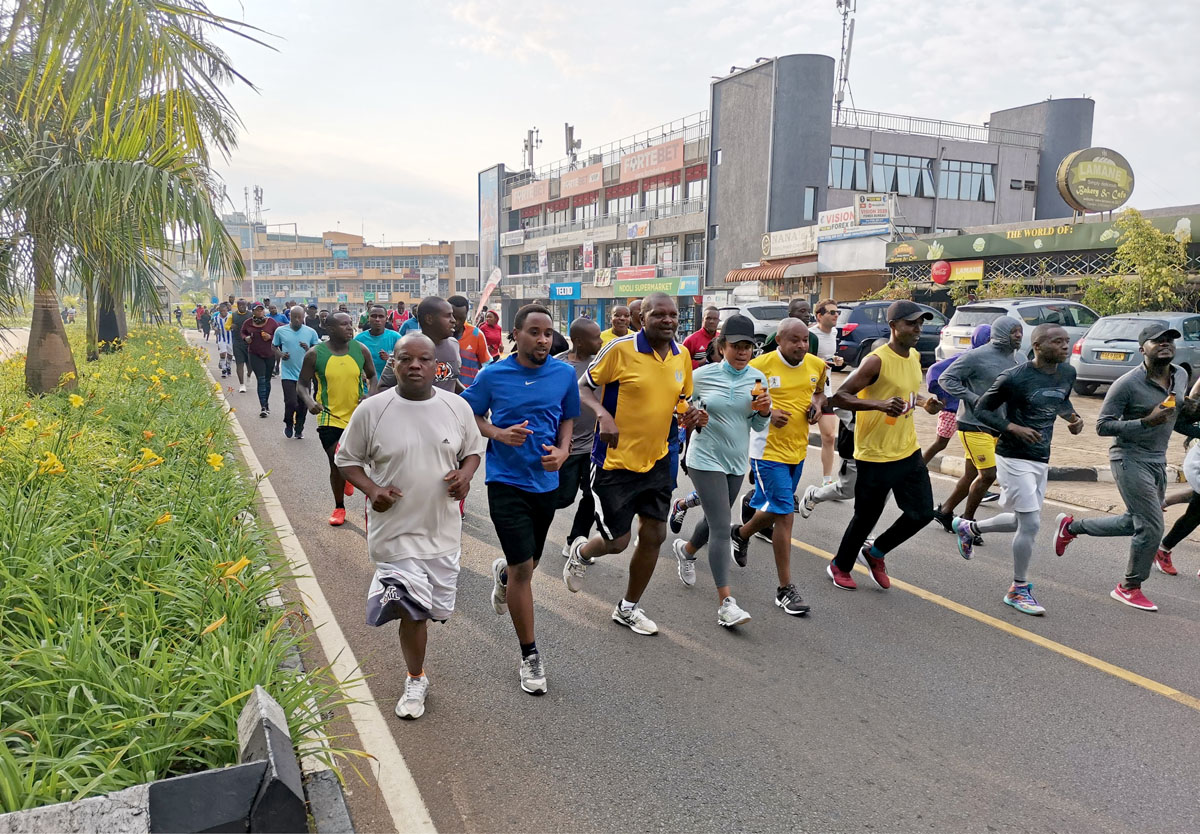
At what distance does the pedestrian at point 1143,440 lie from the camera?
525 cm

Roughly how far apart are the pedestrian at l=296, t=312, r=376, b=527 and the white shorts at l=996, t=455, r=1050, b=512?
4776mm

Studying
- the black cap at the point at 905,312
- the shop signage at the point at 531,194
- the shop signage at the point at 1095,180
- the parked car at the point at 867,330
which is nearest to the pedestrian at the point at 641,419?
the black cap at the point at 905,312

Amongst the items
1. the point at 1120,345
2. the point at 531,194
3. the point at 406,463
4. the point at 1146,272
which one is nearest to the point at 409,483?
the point at 406,463

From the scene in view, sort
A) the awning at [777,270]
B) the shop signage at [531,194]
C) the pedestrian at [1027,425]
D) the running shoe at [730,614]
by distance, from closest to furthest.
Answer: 1. the running shoe at [730,614]
2. the pedestrian at [1027,425]
3. the awning at [777,270]
4. the shop signage at [531,194]

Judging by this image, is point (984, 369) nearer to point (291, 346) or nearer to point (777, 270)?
point (291, 346)

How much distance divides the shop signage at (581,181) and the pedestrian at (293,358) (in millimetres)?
45147

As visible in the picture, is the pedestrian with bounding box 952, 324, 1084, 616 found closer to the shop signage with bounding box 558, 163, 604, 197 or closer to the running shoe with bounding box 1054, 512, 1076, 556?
the running shoe with bounding box 1054, 512, 1076, 556

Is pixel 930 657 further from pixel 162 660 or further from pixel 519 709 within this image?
pixel 162 660

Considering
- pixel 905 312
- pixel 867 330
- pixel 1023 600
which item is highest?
pixel 905 312

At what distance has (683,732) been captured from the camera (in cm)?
370

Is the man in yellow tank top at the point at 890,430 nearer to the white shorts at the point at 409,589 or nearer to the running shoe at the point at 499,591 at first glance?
the running shoe at the point at 499,591

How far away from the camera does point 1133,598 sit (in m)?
5.34

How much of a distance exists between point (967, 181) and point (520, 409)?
46114mm

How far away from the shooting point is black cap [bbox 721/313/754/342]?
5043mm
